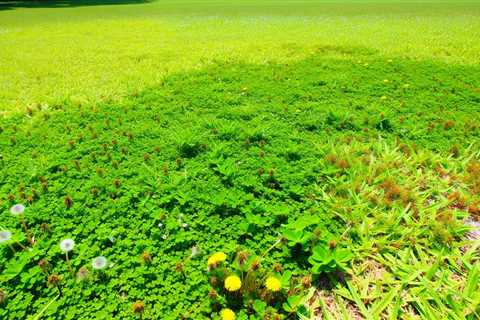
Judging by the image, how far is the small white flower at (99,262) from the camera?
8.73ft

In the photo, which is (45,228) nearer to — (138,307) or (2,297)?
(2,297)

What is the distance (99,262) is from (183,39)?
10200 mm

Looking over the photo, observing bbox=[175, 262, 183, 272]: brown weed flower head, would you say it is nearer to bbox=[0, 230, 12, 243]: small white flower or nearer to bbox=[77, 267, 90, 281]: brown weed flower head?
bbox=[77, 267, 90, 281]: brown weed flower head

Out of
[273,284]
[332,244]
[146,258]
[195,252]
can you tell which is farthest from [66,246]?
[332,244]

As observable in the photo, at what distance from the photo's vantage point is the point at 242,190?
368 cm

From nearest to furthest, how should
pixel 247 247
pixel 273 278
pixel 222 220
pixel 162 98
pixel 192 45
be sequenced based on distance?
pixel 273 278
pixel 247 247
pixel 222 220
pixel 162 98
pixel 192 45

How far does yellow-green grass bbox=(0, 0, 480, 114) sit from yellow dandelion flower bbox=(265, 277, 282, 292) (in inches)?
198

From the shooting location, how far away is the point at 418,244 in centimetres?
305

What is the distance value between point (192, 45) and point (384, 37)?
6.50 meters

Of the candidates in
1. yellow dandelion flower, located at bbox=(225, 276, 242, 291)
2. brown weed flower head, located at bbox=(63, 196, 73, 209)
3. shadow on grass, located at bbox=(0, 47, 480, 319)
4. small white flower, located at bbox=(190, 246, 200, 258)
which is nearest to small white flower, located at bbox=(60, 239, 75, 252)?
shadow on grass, located at bbox=(0, 47, 480, 319)

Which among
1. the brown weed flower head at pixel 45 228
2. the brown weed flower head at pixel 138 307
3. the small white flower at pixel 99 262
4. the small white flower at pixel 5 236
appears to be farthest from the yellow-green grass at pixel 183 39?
the brown weed flower head at pixel 138 307

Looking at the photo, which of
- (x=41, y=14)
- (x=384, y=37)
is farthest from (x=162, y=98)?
(x=41, y=14)

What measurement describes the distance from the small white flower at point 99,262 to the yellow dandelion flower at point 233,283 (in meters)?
1.07

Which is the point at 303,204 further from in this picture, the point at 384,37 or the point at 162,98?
the point at 384,37
